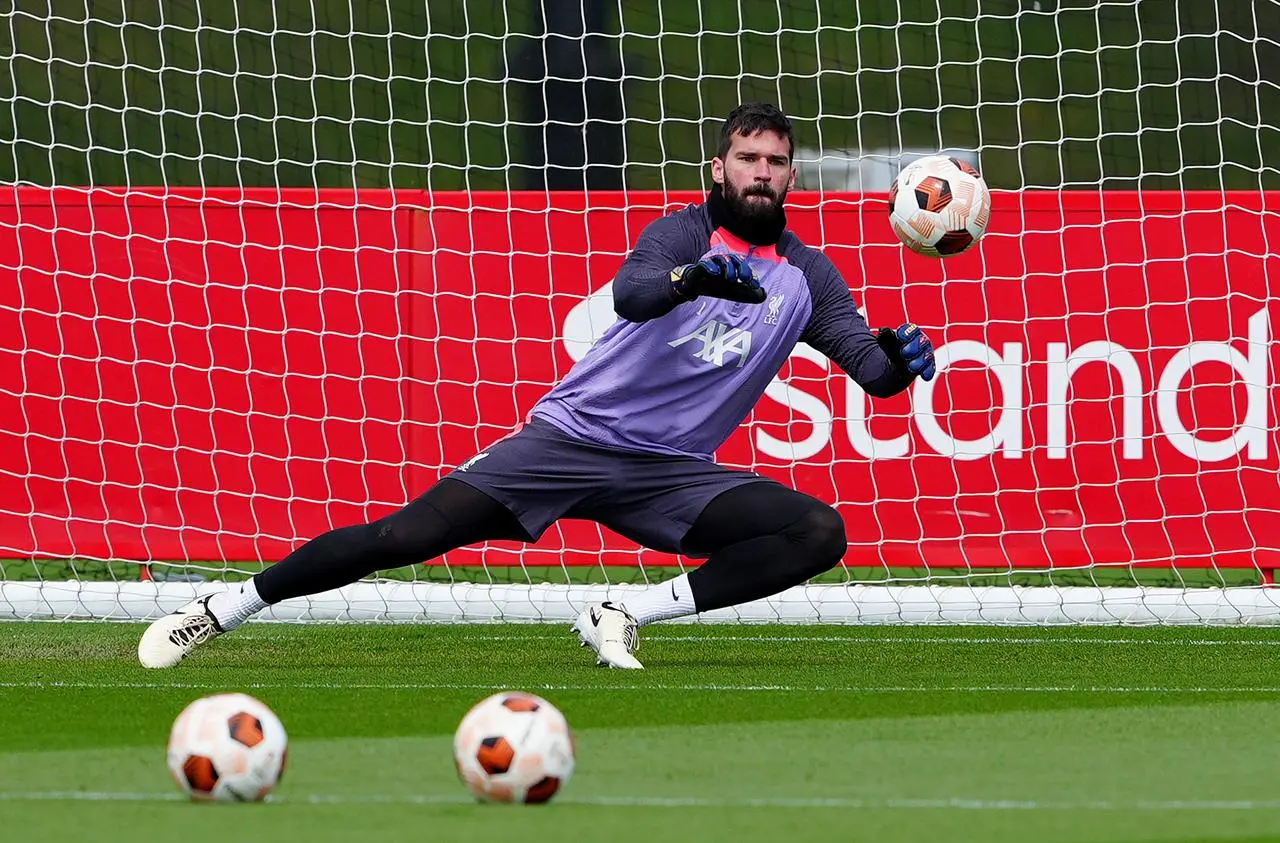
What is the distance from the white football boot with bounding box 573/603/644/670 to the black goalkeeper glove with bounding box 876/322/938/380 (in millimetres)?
1263

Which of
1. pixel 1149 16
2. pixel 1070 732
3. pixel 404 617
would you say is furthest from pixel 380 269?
pixel 1149 16

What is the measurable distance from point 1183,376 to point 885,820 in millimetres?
5544

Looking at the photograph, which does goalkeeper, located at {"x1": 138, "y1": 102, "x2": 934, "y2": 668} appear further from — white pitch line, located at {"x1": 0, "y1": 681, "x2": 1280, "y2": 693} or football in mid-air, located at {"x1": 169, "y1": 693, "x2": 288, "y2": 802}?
football in mid-air, located at {"x1": 169, "y1": 693, "x2": 288, "y2": 802}

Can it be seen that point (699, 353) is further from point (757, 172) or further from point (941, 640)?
point (941, 640)

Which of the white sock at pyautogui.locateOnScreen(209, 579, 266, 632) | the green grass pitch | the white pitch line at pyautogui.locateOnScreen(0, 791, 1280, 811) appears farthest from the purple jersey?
the white pitch line at pyautogui.locateOnScreen(0, 791, 1280, 811)

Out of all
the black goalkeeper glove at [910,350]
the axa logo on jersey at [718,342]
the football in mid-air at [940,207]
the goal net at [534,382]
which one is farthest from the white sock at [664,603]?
the goal net at [534,382]

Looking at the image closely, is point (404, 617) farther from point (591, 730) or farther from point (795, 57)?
point (795, 57)

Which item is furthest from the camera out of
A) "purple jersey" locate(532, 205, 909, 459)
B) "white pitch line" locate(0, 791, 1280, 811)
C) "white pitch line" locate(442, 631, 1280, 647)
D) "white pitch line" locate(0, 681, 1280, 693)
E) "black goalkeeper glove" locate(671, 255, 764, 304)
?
"white pitch line" locate(442, 631, 1280, 647)

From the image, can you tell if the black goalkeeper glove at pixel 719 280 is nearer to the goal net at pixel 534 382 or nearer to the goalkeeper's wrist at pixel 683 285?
the goalkeeper's wrist at pixel 683 285

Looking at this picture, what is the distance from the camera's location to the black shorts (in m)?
7.09

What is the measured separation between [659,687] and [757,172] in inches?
65.1

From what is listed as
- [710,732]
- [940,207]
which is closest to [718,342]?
[940,207]

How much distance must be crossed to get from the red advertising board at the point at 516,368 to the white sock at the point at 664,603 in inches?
84.9

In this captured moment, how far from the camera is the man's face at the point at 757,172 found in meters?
7.08
